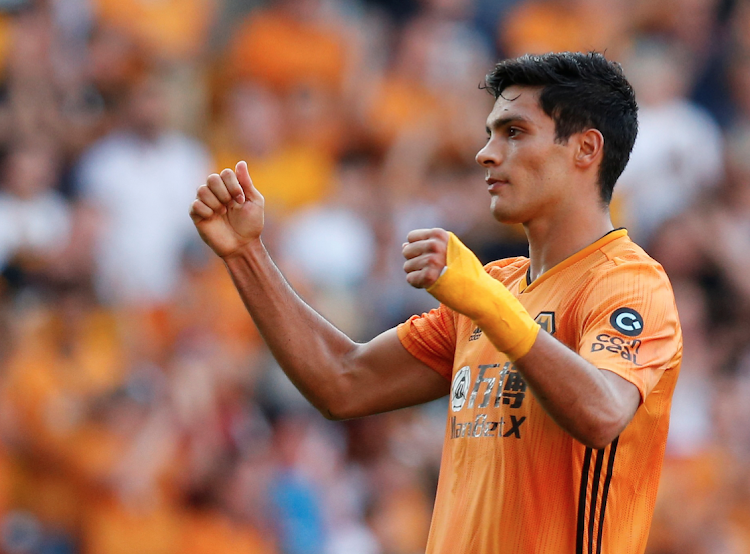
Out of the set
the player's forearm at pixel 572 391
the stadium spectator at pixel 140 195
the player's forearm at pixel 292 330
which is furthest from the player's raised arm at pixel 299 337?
the stadium spectator at pixel 140 195

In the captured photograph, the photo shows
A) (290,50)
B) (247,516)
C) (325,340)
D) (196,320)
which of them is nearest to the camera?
(325,340)

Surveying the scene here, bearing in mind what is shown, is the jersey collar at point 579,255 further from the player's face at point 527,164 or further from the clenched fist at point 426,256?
the clenched fist at point 426,256

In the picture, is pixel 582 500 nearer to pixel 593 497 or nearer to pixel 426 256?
pixel 593 497

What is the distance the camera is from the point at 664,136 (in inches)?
342

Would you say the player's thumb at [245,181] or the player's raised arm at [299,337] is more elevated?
the player's thumb at [245,181]

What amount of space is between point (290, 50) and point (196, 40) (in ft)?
2.93

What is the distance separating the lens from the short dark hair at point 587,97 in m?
3.19

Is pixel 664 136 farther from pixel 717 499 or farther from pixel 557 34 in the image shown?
pixel 717 499

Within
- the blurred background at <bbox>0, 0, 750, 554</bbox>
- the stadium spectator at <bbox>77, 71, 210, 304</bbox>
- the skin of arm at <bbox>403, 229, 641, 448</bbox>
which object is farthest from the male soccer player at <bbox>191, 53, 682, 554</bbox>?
the stadium spectator at <bbox>77, 71, 210, 304</bbox>

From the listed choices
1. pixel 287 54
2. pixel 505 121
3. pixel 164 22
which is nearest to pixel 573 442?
pixel 505 121

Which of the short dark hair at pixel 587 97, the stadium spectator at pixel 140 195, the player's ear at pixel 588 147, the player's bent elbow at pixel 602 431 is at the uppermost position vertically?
the stadium spectator at pixel 140 195

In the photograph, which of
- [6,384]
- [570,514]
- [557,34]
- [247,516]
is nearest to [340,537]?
[247,516]

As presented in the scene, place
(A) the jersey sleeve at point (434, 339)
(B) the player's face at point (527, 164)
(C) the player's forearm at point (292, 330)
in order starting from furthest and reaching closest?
(A) the jersey sleeve at point (434, 339) < (C) the player's forearm at point (292, 330) < (B) the player's face at point (527, 164)

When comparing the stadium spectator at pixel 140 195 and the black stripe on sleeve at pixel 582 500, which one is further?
the stadium spectator at pixel 140 195
